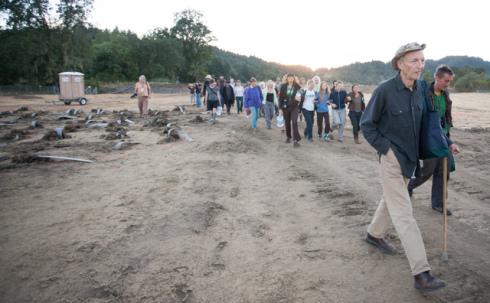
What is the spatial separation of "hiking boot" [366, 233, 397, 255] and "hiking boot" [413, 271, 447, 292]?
712 mm

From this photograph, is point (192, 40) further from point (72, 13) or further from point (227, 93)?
point (227, 93)

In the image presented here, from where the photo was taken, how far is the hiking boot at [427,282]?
2.76 m

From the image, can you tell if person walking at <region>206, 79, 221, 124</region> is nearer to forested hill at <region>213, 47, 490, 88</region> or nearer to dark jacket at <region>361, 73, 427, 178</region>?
dark jacket at <region>361, 73, 427, 178</region>

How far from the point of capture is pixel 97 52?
236 feet

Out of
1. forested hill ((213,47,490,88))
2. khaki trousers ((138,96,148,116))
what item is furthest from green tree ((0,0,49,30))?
forested hill ((213,47,490,88))

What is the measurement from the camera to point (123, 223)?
169 inches

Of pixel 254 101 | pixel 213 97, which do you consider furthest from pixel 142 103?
pixel 254 101

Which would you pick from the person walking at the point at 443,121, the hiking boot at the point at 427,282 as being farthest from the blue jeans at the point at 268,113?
the hiking boot at the point at 427,282

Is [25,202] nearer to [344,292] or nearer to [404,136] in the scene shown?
[344,292]

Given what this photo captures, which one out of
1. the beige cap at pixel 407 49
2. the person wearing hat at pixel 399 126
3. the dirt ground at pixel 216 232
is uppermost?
the beige cap at pixel 407 49

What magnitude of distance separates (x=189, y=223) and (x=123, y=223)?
2.74ft

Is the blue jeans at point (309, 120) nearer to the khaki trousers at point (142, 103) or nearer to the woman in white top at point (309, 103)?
the woman in white top at point (309, 103)

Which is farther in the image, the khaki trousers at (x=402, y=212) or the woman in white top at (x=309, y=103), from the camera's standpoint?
the woman in white top at (x=309, y=103)

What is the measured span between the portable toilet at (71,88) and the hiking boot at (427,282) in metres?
28.3
